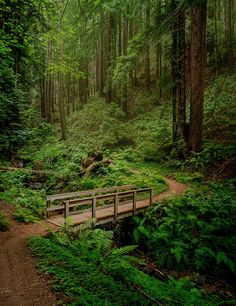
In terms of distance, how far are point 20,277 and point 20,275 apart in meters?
0.07

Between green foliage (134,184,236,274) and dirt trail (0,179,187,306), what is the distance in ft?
12.4

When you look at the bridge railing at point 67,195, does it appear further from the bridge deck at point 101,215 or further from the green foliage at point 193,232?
the green foliage at point 193,232

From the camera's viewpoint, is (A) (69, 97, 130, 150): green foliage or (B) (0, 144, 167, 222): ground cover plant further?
(A) (69, 97, 130, 150): green foliage

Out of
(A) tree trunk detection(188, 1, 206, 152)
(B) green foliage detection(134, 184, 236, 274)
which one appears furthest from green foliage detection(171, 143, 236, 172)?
(B) green foliage detection(134, 184, 236, 274)

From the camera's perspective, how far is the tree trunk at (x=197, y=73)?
14.6 meters

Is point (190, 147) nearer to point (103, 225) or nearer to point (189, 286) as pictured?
point (103, 225)

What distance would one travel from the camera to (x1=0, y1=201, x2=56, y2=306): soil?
4473 mm

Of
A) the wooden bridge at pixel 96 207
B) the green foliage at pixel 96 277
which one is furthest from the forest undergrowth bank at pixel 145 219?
the wooden bridge at pixel 96 207

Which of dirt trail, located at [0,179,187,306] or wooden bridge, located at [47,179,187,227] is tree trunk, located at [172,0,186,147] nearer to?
wooden bridge, located at [47,179,187,227]

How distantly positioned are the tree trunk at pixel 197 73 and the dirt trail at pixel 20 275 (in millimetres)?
10545

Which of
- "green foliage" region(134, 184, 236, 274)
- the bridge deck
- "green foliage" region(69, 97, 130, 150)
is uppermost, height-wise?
"green foliage" region(69, 97, 130, 150)

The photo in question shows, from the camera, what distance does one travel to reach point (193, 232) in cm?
959

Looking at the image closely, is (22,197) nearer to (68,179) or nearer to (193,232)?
(68,179)

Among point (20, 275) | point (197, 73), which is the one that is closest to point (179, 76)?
point (197, 73)
